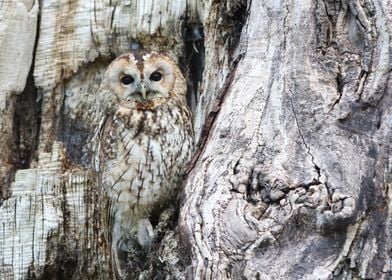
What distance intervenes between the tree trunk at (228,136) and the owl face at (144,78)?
0.13 meters

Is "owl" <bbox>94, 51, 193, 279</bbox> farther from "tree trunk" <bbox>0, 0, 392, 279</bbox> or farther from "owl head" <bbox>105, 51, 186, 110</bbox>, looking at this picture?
"tree trunk" <bbox>0, 0, 392, 279</bbox>

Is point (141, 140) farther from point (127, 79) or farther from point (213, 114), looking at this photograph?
A: point (213, 114)

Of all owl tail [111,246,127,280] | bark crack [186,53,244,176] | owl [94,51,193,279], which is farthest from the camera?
owl tail [111,246,127,280]

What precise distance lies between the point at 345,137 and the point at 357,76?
7.8 inches

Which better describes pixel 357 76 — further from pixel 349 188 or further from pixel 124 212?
pixel 124 212

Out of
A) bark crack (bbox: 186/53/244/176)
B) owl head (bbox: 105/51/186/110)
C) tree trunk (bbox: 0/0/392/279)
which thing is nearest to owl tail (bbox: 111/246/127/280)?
tree trunk (bbox: 0/0/392/279)

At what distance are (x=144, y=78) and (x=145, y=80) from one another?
1 centimetres

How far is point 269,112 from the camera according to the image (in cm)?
251

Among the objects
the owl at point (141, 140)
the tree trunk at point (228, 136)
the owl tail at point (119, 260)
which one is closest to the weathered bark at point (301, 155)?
the tree trunk at point (228, 136)

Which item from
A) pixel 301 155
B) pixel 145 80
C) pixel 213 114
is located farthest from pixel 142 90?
pixel 301 155

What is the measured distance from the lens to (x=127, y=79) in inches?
121

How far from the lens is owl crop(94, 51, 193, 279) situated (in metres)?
2.96

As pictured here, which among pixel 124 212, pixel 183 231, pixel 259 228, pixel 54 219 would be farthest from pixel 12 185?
pixel 259 228

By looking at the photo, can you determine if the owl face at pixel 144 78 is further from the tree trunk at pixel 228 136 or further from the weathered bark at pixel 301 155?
the weathered bark at pixel 301 155
